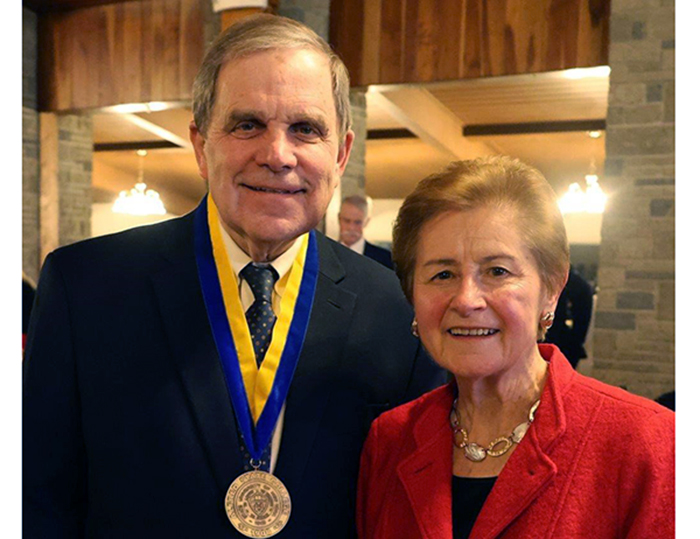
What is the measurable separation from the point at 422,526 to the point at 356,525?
0.23m

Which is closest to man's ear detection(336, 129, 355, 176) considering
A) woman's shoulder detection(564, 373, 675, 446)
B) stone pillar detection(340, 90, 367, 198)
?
woman's shoulder detection(564, 373, 675, 446)

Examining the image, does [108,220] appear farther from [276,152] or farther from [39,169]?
[276,152]

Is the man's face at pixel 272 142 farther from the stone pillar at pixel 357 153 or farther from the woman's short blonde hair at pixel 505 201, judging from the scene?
the stone pillar at pixel 357 153

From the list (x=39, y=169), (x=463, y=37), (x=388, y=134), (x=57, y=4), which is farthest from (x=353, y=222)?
(x=388, y=134)

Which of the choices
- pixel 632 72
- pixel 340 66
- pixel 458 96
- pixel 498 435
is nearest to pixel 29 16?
pixel 458 96

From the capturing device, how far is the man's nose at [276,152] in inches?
50.3

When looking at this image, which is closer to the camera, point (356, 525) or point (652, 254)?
point (356, 525)

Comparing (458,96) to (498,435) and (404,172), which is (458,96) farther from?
(498,435)

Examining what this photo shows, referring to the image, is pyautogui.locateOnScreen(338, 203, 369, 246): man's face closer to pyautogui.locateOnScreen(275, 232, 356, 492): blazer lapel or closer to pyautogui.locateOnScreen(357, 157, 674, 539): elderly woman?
pyautogui.locateOnScreen(275, 232, 356, 492): blazer lapel

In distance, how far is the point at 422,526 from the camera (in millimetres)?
1235

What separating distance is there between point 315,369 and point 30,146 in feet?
22.7

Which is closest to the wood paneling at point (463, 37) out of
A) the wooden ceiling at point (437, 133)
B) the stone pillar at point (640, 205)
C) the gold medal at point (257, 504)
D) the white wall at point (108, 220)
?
the wooden ceiling at point (437, 133)

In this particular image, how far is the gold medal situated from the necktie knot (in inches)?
13.1
